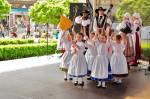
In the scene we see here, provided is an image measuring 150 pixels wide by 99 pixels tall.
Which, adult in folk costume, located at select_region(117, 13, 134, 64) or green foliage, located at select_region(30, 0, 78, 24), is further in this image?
green foliage, located at select_region(30, 0, 78, 24)

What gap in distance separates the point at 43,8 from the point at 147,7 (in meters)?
6.25

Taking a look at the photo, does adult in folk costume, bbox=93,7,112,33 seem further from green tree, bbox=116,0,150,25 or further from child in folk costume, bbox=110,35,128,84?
green tree, bbox=116,0,150,25

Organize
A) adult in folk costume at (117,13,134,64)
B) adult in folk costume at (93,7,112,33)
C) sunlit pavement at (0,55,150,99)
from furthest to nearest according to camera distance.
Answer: adult in folk costume at (117,13,134,64), adult in folk costume at (93,7,112,33), sunlit pavement at (0,55,150,99)

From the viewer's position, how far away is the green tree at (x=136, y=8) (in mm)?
14555

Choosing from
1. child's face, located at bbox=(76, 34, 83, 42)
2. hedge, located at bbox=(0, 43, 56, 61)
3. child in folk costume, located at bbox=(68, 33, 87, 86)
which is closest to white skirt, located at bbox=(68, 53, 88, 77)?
child in folk costume, located at bbox=(68, 33, 87, 86)

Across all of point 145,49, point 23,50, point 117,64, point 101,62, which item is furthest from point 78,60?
point 23,50

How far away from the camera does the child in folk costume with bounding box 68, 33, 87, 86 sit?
8422 millimetres

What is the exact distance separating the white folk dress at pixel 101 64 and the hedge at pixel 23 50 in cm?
628

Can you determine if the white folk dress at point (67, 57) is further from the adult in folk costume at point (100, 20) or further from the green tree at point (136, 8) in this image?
the green tree at point (136, 8)

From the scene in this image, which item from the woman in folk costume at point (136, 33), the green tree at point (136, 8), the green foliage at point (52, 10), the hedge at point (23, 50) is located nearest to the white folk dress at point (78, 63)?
the woman in folk costume at point (136, 33)

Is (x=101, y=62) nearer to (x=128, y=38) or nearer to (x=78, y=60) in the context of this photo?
(x=78, y=60)

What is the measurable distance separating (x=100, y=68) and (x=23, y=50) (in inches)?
278

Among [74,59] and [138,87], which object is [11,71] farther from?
[138,87]

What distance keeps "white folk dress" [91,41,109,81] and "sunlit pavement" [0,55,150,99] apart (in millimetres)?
318
